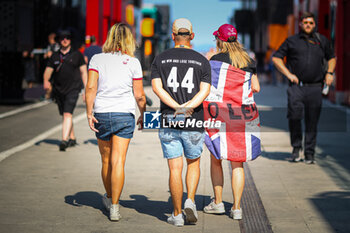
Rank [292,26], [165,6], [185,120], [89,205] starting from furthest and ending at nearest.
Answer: [165,6], [292,26], [89,205], [185,120]

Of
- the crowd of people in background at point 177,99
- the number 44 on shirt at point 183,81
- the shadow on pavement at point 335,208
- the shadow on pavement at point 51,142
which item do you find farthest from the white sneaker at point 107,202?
the shadow on pavement at point 51,142

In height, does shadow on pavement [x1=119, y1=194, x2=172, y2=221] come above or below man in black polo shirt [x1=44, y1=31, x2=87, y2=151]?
below

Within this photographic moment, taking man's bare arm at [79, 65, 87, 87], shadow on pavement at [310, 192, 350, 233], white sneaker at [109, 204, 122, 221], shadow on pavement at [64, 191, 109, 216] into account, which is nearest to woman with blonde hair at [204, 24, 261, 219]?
shadow on pavement at [310, 192, 350, 233]

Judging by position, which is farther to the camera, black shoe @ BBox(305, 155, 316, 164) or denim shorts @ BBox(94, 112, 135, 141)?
black shoe @ BBox(305, 155, 316, 164)

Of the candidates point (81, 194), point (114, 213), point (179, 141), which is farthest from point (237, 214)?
point (81, 194)

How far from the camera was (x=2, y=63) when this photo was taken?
741 inches

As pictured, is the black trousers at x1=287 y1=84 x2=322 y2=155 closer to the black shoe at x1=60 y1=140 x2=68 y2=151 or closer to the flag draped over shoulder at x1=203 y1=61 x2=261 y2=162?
the flag draped over shoulder at x1=203 y1=61 x2=261 y2=162

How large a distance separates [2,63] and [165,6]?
9317cm

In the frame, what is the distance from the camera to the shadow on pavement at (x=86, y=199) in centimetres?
621

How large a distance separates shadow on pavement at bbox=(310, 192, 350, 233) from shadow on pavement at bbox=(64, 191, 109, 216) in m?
2.05

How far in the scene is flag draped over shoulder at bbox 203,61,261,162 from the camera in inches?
222

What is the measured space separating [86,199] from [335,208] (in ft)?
7.96

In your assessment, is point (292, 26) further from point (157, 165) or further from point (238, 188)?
point (238, 188)

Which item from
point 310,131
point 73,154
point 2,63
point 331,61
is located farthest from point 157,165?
point 2,63
